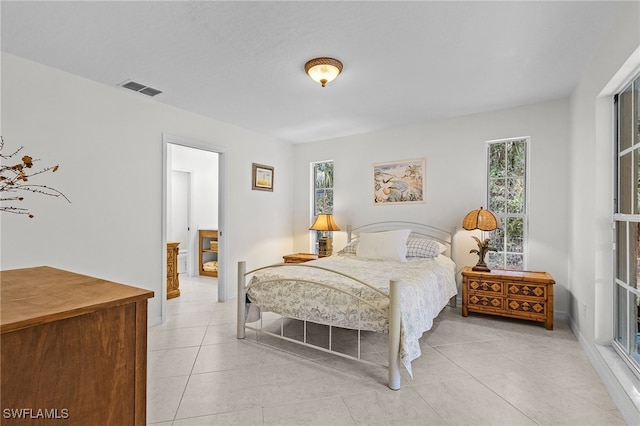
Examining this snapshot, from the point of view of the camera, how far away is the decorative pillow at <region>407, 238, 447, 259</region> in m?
3.80

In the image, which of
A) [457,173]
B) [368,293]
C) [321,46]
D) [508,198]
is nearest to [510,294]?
[508,198]

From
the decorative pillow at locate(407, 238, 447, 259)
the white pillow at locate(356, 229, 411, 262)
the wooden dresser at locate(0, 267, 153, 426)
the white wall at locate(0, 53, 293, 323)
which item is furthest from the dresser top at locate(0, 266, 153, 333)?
the decorative pillow at locate(407, 238, 447, 259)

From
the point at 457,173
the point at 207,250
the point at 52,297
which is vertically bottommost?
the point at 207,250

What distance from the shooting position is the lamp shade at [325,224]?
479cm

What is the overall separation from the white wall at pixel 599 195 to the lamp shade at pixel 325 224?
2.91 m

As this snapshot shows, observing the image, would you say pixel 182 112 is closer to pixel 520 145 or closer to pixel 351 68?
pixel 351 68

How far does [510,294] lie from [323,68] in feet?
9.76

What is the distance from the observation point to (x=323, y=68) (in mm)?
2596

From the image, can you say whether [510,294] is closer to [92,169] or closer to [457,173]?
[457,173]

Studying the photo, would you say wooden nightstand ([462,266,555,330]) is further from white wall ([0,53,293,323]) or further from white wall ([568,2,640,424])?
white wall ([0,53,293,323])

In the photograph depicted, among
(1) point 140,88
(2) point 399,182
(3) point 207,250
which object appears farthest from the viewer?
(3) point 207,250

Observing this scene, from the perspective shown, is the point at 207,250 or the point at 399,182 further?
the point at 207,250

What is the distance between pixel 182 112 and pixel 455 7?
3.15 metres

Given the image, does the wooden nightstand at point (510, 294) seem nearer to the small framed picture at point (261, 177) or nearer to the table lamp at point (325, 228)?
the table lamp at point (325, 228)
